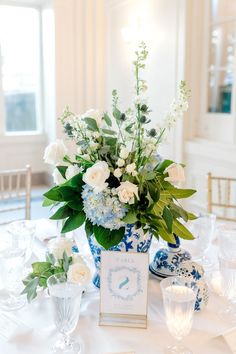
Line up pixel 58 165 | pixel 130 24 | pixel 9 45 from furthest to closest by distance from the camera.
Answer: pixel 9 45
pixel 130 24
pixel 58 165

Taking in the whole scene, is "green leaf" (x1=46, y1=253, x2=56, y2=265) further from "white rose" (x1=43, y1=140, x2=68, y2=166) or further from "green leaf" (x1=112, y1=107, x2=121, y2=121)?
"green leaf" (x1=112, y1=107, x2=121, y2=121)

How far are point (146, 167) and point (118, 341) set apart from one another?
44 centimetres

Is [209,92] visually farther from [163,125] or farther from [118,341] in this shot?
[118,341]

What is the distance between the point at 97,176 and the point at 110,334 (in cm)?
39

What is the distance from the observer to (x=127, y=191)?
0.98 meters

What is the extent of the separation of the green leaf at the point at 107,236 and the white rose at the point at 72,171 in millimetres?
154

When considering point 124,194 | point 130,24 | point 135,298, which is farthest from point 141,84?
point 130,24

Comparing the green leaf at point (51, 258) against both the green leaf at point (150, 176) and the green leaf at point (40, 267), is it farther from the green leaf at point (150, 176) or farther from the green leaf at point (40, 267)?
the green leaf at point (150, 176)

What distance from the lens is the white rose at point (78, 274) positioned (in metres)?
0.95

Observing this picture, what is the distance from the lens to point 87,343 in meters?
0.94

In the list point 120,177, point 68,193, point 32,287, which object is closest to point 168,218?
point 120,177

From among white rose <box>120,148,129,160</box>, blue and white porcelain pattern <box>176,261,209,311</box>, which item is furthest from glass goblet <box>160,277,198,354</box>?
white rose <box>120,148,129,160</box>

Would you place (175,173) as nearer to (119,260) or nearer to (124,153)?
(124,153)

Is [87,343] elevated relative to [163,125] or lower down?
lower down
